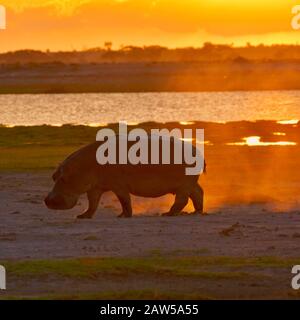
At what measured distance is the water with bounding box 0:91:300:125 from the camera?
46625mm

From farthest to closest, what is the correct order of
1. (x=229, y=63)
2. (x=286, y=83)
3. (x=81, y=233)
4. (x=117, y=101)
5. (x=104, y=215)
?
(x=229, y=63) → (x=286, y=83) → (x=117, y=101) → (x=104, y=215) → (x=81, y=233)

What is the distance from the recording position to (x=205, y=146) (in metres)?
28.7

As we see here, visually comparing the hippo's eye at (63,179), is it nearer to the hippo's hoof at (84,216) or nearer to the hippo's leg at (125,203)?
the hippo's hoof at (84,216)

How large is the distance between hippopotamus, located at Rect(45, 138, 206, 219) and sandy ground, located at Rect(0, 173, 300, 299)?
238 millimetres

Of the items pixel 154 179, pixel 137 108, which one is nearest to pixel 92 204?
pixel 154 179

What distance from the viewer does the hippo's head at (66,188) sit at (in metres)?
16.6

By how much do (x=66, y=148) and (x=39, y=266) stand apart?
55.5 feet

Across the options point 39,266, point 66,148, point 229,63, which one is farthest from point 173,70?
point 39,266

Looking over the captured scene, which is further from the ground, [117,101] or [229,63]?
[229,63]

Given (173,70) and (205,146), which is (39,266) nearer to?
(205,146)

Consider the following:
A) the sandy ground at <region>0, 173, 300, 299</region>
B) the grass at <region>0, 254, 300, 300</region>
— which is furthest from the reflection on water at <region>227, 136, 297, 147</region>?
the grass at <region>0, 254, 300, 300</region>

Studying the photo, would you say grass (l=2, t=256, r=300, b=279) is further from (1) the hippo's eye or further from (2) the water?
(2) the water

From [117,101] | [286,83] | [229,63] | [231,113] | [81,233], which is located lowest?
[81,233]
